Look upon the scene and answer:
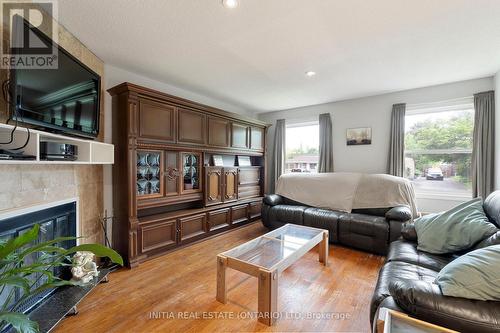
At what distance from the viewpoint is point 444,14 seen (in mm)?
1796

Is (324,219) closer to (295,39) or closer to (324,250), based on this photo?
(324,250)

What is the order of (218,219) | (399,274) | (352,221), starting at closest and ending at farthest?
(399,274) < (352,221) < (218,219)

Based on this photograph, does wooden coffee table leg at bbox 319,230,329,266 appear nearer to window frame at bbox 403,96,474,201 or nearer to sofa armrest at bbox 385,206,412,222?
sofa armrest at bbox 385,206,412,222

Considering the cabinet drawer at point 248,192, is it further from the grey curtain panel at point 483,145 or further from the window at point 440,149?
the grey curtain panel at point 483,145

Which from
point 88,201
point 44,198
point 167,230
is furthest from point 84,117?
point 167,230

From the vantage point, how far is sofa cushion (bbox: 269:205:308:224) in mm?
3566

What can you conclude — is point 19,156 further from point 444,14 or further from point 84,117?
point 444,14

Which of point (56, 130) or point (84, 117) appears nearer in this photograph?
point (56, 130)

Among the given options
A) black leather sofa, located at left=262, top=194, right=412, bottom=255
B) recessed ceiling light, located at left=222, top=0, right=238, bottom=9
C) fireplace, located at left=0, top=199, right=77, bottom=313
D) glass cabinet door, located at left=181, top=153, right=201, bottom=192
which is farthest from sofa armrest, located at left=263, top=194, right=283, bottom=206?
recessed ceiling light, located at left=222, top=0, right=238, bottom=9

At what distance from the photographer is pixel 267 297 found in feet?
5.51

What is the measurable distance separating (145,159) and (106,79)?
3.58ft

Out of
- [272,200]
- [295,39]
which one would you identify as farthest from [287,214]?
[295,39]

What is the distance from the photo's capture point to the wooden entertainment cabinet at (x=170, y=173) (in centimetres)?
259

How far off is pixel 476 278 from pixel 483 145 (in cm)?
305
